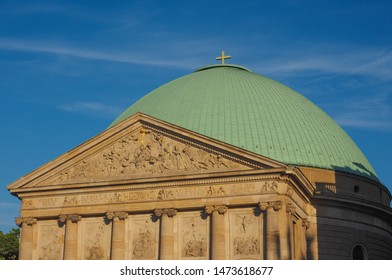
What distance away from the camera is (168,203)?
4356 cm

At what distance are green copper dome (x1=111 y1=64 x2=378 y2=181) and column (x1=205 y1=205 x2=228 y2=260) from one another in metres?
6.64

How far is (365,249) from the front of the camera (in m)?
51.0

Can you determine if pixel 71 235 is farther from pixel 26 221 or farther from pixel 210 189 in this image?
pixel 210 189

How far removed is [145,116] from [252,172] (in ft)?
25.6

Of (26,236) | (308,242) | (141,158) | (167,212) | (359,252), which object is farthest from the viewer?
(359,252)

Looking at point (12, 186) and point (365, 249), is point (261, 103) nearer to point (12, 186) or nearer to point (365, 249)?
point (365, 249)

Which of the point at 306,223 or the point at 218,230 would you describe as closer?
the point at 218,230

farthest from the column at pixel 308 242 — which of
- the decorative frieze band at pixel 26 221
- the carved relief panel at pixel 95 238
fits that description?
the decorative frieze band at pixel 26 221

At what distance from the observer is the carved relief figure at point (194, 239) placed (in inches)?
1671

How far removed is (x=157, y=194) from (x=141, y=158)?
2449 millimetres

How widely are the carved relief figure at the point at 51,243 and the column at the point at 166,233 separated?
6856 millimetres

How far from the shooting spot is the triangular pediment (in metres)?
42.7

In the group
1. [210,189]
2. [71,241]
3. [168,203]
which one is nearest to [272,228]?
[210,189]
